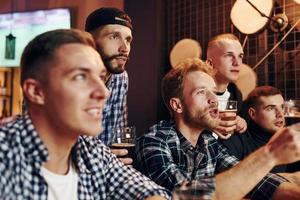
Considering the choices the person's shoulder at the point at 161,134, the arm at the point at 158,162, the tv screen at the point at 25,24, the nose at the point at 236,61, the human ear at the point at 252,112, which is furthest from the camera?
the tv screen at the point at 25,24

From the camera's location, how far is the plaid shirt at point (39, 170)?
1.10m

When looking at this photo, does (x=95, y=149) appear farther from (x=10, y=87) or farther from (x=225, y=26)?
(x=10, y=87)

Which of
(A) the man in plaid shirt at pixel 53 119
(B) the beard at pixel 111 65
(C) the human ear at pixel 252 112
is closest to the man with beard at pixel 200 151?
(B) the beard at pixel 111 65

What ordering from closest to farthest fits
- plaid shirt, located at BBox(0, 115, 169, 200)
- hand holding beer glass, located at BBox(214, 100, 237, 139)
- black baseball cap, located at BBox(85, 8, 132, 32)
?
plaid shirt, located at BBox(0, 115, 169, 200) → hand holding beer glass, located at BBox(214, 100, 237, 139) → black baseball cap, located at BBox(85, 8, 132, 32)

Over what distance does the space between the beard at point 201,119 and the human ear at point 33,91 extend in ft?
3.10

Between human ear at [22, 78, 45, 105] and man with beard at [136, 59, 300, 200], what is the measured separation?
27.4 inches

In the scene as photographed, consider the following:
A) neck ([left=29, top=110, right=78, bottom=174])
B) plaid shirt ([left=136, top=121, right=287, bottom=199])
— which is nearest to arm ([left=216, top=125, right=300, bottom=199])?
plaid shirt ([left=136, top=121, right=287, bottom=199])

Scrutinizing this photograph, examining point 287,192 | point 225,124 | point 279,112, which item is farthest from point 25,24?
point 287,192

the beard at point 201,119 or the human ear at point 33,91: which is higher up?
the human ear at point 33,91

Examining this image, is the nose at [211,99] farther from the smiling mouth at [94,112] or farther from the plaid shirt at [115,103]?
the smiling mouth at [94,112]

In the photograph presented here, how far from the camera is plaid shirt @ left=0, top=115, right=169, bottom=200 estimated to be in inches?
43.2

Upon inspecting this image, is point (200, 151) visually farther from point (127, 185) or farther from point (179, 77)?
point (127, 185)

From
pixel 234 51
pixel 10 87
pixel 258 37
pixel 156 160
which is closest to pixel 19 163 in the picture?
pixel 156 160

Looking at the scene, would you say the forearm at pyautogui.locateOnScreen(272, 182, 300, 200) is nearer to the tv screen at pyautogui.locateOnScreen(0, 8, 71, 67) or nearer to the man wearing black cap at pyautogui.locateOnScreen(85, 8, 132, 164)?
the man wearing black cap at pyautogui.locateOnScreen(85, 8, 132, 164)
